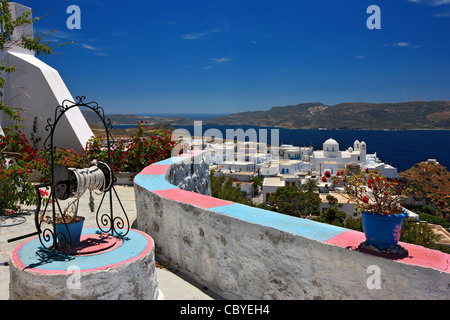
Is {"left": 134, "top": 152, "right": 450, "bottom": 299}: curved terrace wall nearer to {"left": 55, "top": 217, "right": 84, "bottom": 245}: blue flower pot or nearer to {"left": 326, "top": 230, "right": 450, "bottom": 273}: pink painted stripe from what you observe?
{"left": 326, "top": 230, "right": 450, "bottom": 273}: pink painted stripe

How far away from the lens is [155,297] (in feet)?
9.18

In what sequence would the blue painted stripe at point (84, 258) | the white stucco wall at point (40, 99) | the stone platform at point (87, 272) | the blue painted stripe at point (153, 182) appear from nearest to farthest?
the stone platform at point (87, 272) < the blue painted stripe at point (84, 258) < the blue painted stripe at point (153, 182) < the white stucco wall at point (40, 99)

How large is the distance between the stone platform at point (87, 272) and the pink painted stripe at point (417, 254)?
1.40 metres

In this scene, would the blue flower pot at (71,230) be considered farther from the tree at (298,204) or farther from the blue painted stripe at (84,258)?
the tree at (298,204)

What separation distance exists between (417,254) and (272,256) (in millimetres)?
976

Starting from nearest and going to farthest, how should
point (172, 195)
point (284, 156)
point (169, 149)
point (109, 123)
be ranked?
point (109, 123) → point (172, 195) → point (169, 149) → point (284, 156)

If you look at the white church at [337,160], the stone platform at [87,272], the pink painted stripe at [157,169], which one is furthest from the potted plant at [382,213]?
the white church at [337,160]

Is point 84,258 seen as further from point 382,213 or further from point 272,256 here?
point 382,213

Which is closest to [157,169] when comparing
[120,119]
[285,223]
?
[285,223]

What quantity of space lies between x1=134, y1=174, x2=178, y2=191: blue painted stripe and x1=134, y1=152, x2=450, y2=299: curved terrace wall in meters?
0.06

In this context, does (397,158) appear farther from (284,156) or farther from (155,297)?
(155,297)

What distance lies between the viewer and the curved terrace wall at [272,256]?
1965 millimetres
